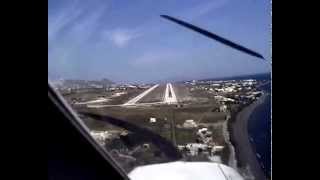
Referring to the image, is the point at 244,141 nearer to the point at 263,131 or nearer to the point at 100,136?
the point at 263,131

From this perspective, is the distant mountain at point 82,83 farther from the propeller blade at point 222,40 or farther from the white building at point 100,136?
the propeller blade at point 222,40

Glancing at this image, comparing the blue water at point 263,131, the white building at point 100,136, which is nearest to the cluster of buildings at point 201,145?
the blue water at point 263,131

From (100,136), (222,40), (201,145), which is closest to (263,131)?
(201,145)

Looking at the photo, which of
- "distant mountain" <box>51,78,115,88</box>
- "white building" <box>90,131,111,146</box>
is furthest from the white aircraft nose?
"distant mountain" <box>51,78,115,88</box>

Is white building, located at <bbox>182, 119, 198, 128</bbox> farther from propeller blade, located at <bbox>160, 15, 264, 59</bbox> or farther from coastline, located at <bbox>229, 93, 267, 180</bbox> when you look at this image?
propeller blade, located at <bbox>160, 15, 264, 59</bbox>
